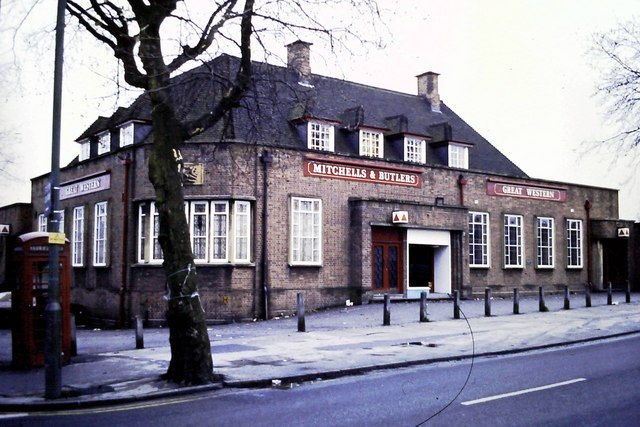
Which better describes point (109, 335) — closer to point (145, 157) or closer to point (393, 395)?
point (145, 157)

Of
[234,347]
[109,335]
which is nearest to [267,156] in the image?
[109,335]

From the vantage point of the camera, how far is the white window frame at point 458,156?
32.5 metres

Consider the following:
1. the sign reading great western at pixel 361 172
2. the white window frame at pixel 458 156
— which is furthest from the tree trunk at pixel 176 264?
the white window frame at pixel 458 156

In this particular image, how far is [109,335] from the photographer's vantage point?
21484 mm

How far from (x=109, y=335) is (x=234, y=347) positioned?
7090mm

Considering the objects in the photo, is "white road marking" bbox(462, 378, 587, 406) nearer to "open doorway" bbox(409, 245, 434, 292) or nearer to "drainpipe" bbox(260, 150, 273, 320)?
"drainpipe" bbox(260, 150, 273, 320)

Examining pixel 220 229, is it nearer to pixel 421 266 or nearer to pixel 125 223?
pixel 125 223

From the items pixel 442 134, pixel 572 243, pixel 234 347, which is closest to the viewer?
pixel 234 347

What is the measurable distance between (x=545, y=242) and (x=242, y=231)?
57.1 feet

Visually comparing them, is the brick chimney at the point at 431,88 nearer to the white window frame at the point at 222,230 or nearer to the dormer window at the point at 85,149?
the white window frame at the point at 222,230

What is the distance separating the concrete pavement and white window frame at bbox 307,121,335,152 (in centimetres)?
649

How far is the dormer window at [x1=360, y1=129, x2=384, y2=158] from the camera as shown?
95.8 ft

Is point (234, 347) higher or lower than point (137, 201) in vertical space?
lower

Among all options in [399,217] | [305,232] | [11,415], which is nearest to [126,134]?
[305,232]
